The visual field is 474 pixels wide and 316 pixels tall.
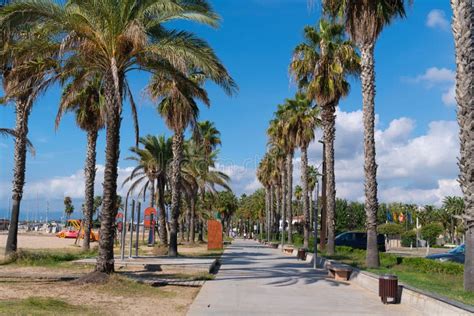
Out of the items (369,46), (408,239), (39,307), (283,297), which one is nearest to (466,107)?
(283,297)

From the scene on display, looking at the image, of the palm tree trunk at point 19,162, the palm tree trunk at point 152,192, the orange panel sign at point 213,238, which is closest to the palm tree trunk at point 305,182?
the orange panel sign at point 213,238

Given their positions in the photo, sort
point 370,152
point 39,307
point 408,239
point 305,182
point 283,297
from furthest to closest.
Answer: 1. point 408,239
2. point 305,182
3. point 370,152
4. point 283,297
5. point 39,307

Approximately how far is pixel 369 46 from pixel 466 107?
7502mm

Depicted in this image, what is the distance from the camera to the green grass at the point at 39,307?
31.3 ft

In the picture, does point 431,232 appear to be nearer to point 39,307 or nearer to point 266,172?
point 266,172

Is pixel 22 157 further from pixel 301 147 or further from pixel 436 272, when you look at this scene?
pixel 301 147

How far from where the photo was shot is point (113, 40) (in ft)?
49.0

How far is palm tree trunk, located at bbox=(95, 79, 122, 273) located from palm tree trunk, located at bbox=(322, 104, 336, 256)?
14.6 metres

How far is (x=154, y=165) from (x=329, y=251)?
15.6 meters

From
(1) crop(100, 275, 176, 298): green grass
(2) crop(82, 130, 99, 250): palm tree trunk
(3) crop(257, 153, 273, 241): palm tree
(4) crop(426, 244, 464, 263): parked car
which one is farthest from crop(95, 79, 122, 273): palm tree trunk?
(3) crop(257, 153, 273, 241): palm tree

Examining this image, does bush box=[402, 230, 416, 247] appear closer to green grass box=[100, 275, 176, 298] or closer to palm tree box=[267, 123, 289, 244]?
palm tree box=[267, 123, 289, 244]

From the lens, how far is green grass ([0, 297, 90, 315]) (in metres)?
9.55

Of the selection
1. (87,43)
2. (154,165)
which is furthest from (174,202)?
(87,43)

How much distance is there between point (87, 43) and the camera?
601 inches
